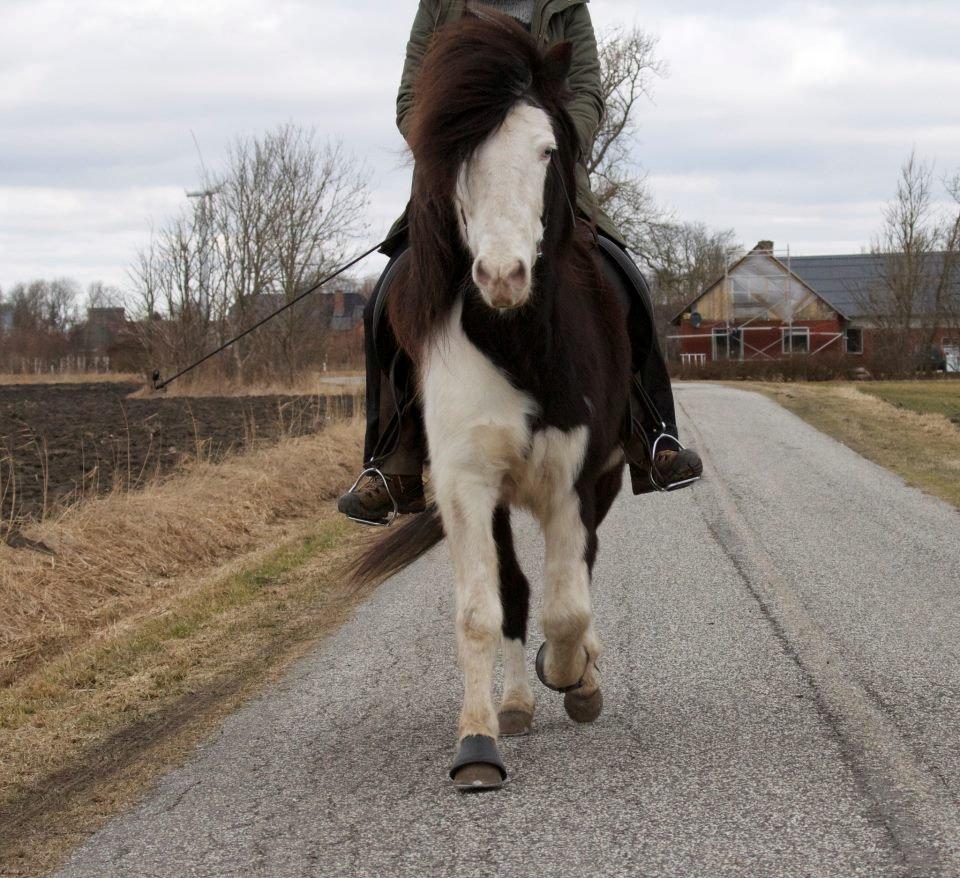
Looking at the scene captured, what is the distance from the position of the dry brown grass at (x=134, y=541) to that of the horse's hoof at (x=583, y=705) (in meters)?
3.71

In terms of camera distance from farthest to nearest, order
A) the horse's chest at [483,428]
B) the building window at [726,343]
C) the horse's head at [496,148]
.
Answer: the building window at [726,343] → the horse's chest at [483,428] → the horse's head at [496,148]

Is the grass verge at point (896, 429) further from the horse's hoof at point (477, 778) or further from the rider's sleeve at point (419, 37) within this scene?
the horse's hoof at point (477, 778)

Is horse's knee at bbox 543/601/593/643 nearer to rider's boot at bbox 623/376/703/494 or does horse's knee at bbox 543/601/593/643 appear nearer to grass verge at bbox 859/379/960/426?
rider's boot at bbox 623/376/703/494

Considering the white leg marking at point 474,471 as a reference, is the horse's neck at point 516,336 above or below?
above

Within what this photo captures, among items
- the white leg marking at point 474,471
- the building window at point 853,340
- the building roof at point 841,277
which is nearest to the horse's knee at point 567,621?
the white leg marking at point 474,471

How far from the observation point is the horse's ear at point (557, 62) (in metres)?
4.47

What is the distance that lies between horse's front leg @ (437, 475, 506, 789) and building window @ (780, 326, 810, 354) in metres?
61.3

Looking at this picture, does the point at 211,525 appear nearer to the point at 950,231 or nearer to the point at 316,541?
the point at 316,541

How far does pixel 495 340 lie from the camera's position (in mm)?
4312

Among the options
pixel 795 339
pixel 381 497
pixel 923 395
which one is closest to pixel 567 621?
pixel 381 497

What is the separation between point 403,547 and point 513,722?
1.44 meters

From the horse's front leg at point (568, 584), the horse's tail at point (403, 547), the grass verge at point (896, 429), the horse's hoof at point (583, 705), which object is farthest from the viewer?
the grass verge at point (896, 429)

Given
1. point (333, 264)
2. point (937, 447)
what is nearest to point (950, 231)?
point (333, 264)

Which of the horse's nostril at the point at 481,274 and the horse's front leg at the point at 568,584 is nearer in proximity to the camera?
the horse's nostril at the point at 481,274
